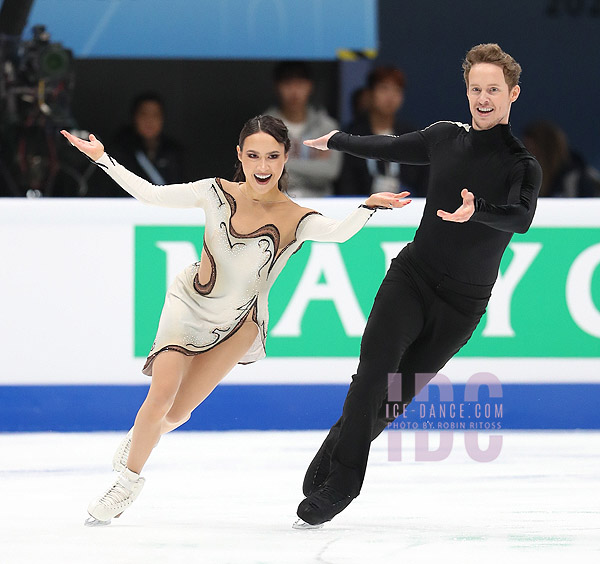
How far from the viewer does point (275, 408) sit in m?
5.33

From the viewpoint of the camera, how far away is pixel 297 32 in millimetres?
6582

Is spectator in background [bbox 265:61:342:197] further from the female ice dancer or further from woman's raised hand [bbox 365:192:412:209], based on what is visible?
woman's raised hand [bbox 365:192:412:209]

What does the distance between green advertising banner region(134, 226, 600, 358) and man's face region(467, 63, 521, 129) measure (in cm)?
203

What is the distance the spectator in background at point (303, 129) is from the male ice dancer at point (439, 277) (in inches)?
99.1

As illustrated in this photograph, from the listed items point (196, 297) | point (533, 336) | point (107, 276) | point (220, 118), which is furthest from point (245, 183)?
point (220, 118)

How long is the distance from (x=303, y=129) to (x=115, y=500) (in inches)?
126

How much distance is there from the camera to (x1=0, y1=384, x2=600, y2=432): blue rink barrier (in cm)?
525

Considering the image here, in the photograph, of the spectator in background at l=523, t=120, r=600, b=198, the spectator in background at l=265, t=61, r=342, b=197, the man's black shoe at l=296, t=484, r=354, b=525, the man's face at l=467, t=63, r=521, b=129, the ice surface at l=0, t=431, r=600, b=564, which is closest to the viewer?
the ice surface at l=0, t=431, r=600, b=564

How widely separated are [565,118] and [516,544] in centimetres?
584

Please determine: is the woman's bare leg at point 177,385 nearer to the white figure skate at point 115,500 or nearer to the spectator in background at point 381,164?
the white figure skate at point 115,500

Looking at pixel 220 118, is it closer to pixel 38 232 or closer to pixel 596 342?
pixel 38 232

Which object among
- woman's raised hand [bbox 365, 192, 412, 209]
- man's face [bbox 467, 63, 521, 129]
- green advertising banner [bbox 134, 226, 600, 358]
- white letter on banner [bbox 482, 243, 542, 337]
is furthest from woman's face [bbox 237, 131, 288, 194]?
white letter on banner [bbox 482, 243, 542, 337]

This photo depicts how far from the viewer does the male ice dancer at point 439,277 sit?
3.21 metres

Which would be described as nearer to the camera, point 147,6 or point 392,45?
point 147,6
